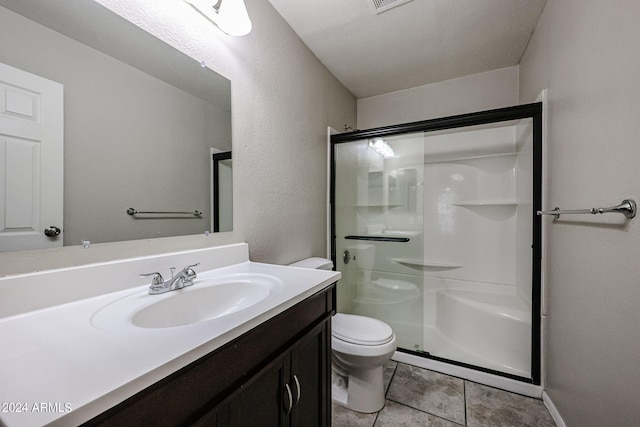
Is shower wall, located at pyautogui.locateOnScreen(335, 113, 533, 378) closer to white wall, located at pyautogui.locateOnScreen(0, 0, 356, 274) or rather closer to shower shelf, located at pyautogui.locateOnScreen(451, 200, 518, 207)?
shower shelf, located at pyautogui.locateOnScreen(451, 200, 518, 207)

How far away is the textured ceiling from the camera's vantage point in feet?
5.00

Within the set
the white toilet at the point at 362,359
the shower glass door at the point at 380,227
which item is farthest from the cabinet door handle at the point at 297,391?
the shower glass door at the point at 380,227

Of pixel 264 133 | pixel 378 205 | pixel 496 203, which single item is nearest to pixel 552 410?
pixel 496 203

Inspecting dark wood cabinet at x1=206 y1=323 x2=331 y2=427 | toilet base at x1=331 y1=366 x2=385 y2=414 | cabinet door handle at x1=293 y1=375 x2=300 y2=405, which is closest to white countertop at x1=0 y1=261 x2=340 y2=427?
dark wood cabinet at x1=206 y1=323 x2=331 y2=427

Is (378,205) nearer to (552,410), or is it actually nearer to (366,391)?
(366,391)

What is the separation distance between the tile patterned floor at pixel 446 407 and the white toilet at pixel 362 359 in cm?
6

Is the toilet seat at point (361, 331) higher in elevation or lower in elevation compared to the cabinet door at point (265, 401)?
lower

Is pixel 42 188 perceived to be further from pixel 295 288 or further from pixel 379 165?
pixel 379 165

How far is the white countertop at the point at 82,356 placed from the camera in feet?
1.09

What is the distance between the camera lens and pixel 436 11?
1.54 metres

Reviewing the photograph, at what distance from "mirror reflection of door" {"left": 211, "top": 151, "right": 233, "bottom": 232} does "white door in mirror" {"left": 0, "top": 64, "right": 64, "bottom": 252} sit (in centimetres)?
52

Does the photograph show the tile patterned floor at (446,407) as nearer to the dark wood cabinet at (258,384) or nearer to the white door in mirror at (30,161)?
the dark wood cabinet at (258,384)

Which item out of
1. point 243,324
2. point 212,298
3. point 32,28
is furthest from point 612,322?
point 32,28

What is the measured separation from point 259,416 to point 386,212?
1.84m
